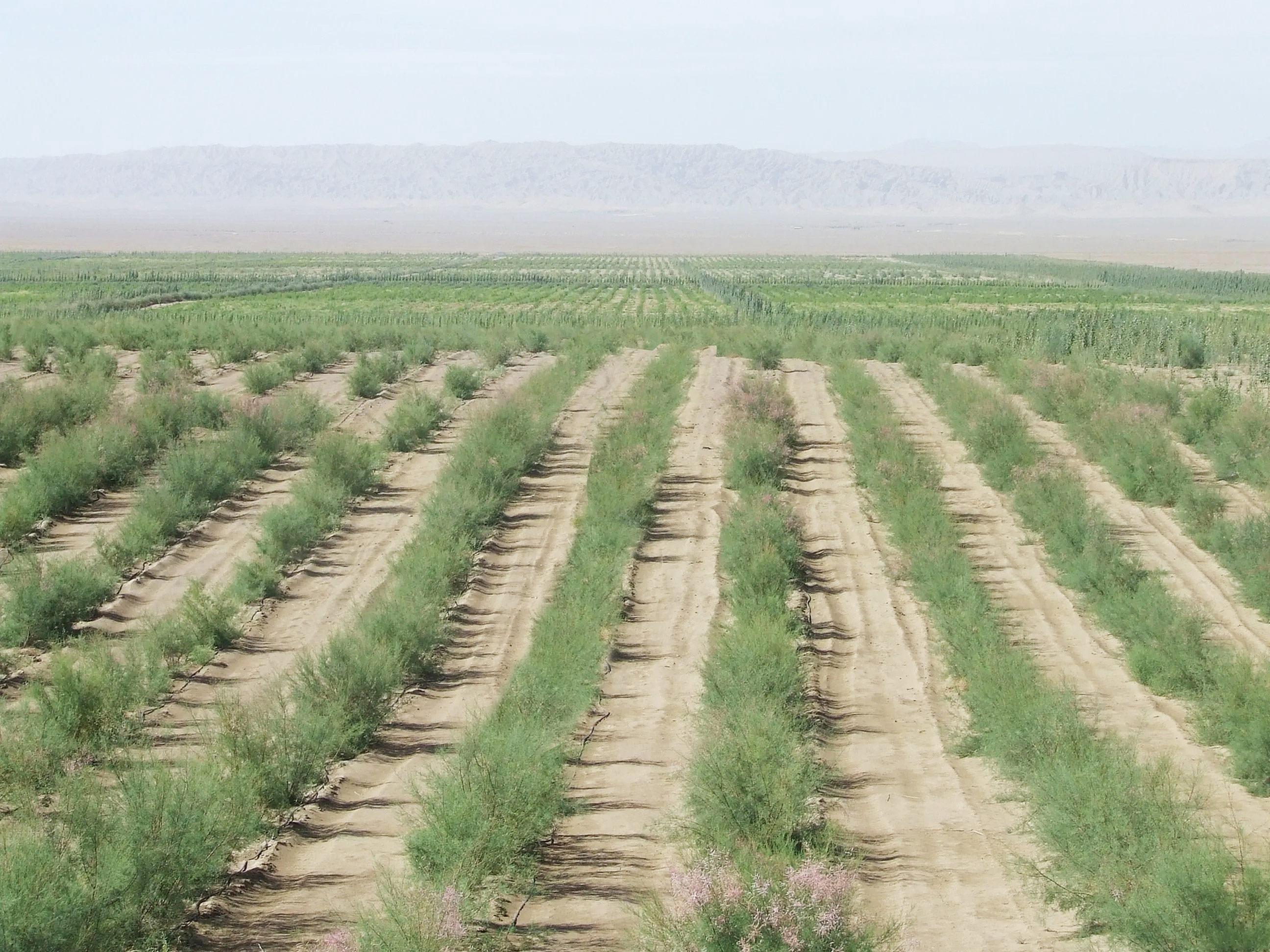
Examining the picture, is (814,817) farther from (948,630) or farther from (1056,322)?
(1056,322)

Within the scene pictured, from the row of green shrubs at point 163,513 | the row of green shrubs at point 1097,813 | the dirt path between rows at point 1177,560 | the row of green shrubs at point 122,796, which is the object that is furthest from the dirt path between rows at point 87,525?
the dirt path between rows at point 1177,560

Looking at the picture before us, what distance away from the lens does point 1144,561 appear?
16.8 metres

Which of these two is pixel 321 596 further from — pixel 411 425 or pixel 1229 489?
pixel 1229 489

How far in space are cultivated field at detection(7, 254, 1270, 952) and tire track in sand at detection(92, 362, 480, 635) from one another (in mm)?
86

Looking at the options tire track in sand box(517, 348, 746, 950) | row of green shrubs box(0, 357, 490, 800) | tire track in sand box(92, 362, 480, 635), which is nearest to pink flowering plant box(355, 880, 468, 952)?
tire track in sand box(517, 348, 746, 950)

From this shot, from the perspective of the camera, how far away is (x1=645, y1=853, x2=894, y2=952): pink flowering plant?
21.4 feet

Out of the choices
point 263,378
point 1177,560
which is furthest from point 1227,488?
point 263,378

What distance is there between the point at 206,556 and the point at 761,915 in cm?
1193

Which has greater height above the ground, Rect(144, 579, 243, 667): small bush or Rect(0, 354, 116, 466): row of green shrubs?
Rect(0, 354, 116, 466): row of green shrubs

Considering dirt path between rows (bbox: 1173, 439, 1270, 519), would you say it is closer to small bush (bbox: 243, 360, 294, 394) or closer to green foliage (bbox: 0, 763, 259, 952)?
green foliage (bbox: 0, 763, 259, 952)

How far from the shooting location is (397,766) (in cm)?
1043

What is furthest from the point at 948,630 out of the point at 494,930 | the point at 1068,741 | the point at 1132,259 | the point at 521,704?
the point at 1132,259

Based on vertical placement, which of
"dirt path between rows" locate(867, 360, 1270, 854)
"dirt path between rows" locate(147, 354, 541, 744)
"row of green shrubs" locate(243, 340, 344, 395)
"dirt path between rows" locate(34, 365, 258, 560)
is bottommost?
"dirt path between rows" locate(147, 354, 541, 744)

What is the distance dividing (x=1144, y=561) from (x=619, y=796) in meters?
9.36
